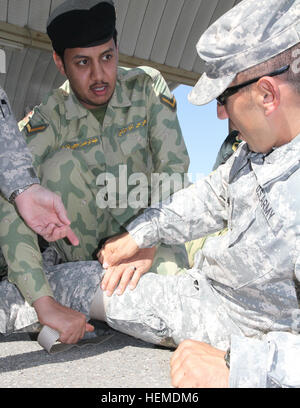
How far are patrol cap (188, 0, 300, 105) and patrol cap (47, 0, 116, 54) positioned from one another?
86cm

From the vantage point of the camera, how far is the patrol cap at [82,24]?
6.35ft

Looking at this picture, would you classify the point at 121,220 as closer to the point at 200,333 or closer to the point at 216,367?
the point at 200,333

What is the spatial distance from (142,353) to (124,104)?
113cm

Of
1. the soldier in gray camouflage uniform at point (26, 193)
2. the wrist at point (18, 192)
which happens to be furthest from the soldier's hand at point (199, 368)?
the wrist at point (18, 192)

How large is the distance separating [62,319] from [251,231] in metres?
0.65

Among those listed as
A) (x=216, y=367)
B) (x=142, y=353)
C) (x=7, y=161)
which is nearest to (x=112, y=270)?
(x=142, y=353)

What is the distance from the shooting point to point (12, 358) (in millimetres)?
1456

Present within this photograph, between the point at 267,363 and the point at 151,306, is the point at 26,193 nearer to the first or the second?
the point at 151,306

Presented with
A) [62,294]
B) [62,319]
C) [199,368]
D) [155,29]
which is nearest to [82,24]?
[62,294]

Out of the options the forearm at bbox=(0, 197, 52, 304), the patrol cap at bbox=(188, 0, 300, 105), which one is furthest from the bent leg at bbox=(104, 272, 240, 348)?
the patrol cap at bbox=(188, 0, 300, 105)

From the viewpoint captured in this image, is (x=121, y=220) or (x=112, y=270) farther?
(x=121, y=220)

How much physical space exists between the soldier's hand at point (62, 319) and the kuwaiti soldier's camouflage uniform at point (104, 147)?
462mm
